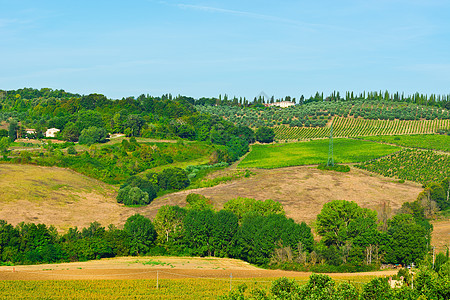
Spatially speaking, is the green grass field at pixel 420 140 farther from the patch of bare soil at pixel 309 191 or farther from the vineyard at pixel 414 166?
the patch of bare soil at pixel 309 191

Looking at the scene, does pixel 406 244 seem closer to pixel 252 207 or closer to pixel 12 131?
pixel 252 207

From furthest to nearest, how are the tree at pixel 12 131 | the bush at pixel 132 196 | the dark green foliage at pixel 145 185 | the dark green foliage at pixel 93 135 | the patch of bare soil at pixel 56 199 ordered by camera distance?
the tree at pixel 12 131 → the dark green foliage at pixel 93 135 → the dark green foliage at pixel 145 185 → the bush at pixel 132 196 → the patch of bare soil at pixel 56 199

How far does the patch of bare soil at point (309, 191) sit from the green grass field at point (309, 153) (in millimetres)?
16282

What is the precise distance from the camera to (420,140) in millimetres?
180375

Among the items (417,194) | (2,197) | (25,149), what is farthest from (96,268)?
(25,149)

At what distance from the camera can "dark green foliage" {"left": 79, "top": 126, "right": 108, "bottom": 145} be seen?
16950 cm

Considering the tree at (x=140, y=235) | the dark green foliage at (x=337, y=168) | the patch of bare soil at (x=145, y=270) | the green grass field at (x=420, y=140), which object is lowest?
the patch of bare soil at (x=145, y=270)

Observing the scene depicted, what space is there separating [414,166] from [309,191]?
38.5m

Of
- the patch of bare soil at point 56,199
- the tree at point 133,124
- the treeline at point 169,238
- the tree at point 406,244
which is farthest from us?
the tree at point 133,124

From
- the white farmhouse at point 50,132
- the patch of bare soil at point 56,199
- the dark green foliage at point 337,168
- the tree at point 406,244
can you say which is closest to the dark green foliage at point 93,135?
the white farmhouse at point 50,132

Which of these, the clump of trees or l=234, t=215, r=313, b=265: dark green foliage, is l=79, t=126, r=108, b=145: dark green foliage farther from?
the clump of trees

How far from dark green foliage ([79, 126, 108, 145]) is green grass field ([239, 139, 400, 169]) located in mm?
45214

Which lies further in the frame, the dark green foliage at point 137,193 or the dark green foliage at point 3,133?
the dark green foliage at point 3,133

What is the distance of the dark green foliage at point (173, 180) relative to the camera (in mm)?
131250
